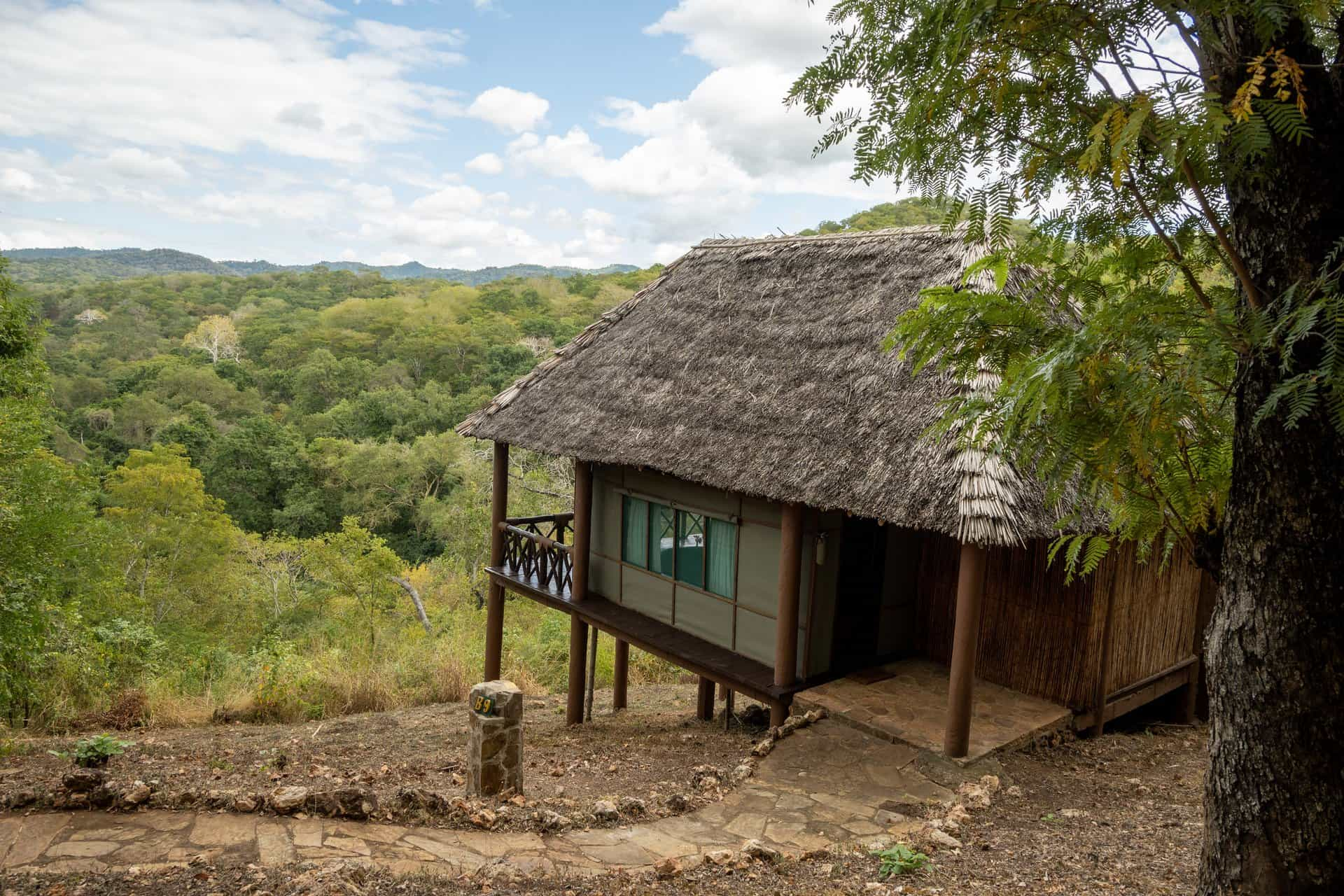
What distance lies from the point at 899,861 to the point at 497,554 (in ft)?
26.3

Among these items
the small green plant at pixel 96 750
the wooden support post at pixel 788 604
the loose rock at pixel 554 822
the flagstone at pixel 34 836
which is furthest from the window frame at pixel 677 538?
the flagstone at pixel 34 836

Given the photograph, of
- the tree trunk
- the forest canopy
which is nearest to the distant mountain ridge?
the forest canopy

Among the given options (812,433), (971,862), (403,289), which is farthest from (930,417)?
(403,289)

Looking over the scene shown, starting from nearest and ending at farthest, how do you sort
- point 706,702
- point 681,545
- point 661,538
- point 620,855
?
point 620,855 → point 681,545 → point 661,538 → point 706,702

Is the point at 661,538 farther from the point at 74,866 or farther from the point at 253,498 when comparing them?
the point at 253,498

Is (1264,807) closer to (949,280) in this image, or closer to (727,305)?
(949,280)

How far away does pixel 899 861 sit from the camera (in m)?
4.71

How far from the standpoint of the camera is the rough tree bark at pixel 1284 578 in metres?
2.87

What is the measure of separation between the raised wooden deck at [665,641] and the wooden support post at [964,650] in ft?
5.50

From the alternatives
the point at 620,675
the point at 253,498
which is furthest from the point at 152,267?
the point at 620,675

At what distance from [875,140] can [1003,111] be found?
611 mm

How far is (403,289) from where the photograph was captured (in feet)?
236

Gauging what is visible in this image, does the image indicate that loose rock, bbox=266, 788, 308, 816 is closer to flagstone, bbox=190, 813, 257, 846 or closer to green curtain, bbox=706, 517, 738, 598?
flagstone, bbox=190, 813, 257, 846

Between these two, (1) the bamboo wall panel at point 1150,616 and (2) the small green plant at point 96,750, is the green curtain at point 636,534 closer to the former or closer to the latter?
(1) the bamboo wall panel at point 1150,616
